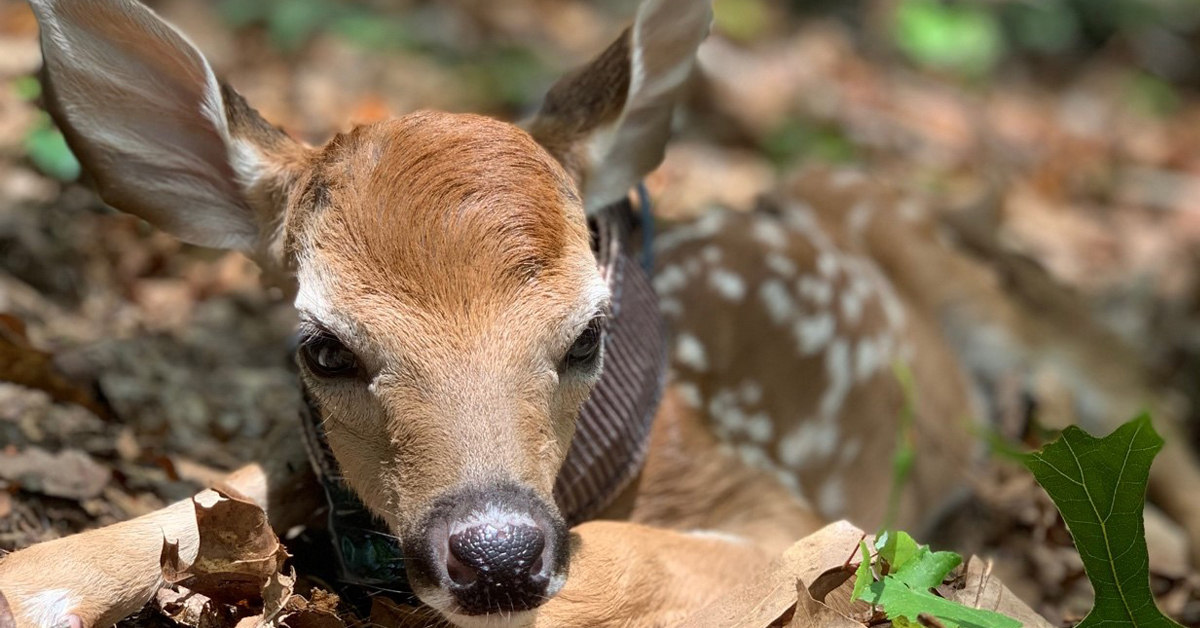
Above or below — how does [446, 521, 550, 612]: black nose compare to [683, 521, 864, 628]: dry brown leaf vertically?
above

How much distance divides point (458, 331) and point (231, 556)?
1.89 feet

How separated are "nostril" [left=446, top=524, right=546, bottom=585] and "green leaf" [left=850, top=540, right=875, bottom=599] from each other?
1.81ft

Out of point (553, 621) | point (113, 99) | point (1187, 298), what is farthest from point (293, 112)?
point (1187, 298)

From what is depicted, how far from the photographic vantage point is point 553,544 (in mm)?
2150

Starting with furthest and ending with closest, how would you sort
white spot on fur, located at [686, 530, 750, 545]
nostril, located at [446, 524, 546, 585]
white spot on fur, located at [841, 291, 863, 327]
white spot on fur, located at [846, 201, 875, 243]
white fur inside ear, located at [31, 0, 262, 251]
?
white spot on fur, located at [846, 201, 875, 243] → white spot on fur, located at [841, 291, 863, 327] → white spot on fur, located at [686, 530, 750, 545] → white fur inside ear, located at [31, 0, 262, 251] → nostril, located at [446, 524, 546, 585]

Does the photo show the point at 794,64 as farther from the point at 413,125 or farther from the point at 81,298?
the point at 413,125

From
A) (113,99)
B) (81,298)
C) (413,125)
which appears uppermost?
(113,99)

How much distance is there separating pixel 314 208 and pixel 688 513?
143 cm

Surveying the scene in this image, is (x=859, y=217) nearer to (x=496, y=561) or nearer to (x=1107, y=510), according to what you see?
(x=1107, y=510)

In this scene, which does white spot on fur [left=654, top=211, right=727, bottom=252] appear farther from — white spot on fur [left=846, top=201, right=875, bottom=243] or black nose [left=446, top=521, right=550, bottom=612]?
black nose [left=446, top=521, right=550, bottom=612]

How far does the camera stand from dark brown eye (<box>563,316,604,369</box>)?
8.10 ft

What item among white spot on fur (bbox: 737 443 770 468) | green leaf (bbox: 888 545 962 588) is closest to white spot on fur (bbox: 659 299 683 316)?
white spot on fur (bbox: 737 443 770 468)

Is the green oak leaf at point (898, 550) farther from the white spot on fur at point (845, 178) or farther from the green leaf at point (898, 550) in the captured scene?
the white spot on fur at point (845, 178)

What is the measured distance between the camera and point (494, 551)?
2.05m
